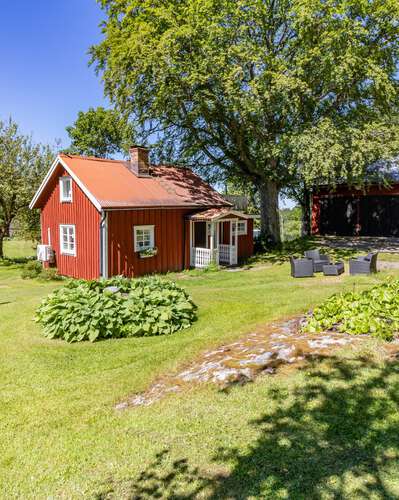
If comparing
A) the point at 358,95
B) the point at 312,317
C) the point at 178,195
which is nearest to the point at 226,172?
the point at 178,195

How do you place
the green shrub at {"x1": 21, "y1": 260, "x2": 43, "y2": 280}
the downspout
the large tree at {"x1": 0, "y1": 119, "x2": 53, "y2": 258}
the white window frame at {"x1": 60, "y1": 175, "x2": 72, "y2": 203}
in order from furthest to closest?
the large tree at {"x1": 0, "y1": 119, "x2": 53, "y2": 258} < the green shrub at {"x1": 21, "y1": 260, "x2": 43, "y2": 280} < the white window frame at {"x1": 60, "y1": 175, "x2": 72, "y2": 203} < the downspout

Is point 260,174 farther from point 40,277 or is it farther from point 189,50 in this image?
point 40,277

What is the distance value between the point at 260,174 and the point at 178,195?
6191 mm

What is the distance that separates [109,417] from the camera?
17.5ft

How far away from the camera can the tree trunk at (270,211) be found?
24031mm

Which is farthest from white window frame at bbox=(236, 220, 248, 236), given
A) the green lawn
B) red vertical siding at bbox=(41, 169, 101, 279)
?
the green lawn

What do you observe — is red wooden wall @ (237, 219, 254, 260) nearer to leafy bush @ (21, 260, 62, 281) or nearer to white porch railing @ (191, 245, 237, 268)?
white porch railing @ (191, 245, 237, 268)

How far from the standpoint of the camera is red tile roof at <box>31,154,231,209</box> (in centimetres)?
1692

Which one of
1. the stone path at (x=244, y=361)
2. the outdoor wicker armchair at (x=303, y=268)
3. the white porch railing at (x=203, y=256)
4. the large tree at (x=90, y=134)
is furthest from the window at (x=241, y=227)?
the large tree at (x=90, y=134)

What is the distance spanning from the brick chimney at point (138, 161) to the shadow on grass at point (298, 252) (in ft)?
24.0

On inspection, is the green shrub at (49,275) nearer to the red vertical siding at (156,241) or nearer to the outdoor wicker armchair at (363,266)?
the red vertical siding at (156,241)

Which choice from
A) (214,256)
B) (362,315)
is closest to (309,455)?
(362,315)

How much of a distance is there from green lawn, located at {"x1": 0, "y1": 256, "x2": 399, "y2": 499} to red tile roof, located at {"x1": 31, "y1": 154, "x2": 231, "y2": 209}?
10395mm

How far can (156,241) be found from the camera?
18.2 meters
